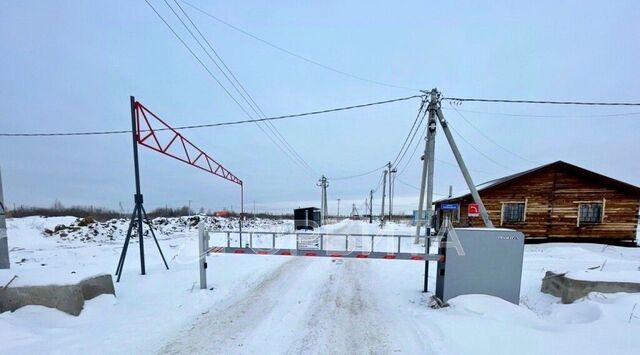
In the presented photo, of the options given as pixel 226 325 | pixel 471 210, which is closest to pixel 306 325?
pixel 226 325

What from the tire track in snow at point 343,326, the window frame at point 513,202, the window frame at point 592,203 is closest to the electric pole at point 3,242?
the tire track in snow at point 343,326

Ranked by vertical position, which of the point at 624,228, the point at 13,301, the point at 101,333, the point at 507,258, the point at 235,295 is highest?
the point at 507,258

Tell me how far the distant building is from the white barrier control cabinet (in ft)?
39.1

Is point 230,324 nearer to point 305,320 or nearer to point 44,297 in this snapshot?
point 305,320

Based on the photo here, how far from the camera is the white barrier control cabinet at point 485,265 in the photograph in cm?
535

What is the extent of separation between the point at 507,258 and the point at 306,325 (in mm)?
3852

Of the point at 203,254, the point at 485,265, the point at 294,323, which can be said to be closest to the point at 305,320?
the point at 294,323

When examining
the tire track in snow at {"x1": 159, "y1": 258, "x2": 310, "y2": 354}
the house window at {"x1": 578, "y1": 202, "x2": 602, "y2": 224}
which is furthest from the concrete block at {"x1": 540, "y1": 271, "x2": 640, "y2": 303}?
the house window at {"x1": 578, "y1": 202, "x2": 602, "y2": 224}

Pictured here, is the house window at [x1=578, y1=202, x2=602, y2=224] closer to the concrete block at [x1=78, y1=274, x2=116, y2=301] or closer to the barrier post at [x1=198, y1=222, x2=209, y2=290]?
the barrier post at [x1=198, y1=222, x2=209, y2=290]

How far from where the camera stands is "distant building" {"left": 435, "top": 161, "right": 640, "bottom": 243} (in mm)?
17031

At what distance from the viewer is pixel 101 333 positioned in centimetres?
411

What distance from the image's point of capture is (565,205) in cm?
1767

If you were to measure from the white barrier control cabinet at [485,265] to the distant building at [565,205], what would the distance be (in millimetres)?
11912

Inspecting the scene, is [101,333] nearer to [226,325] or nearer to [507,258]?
[226,325]
